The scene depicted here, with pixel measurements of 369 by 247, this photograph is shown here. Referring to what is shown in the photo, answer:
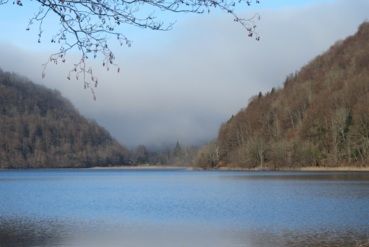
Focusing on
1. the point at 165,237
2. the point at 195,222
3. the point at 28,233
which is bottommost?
the point at 165,237

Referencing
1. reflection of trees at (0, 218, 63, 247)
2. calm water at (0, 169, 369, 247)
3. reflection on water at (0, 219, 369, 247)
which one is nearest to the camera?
reflection on water at (0, 219, 369, 247)

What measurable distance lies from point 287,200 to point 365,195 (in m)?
8.85

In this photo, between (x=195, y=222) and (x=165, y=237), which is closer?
(x=165, y=237)

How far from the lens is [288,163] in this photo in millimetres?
179625

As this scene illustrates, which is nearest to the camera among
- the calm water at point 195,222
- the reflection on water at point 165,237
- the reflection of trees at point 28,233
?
the reflection on water at point 165,237

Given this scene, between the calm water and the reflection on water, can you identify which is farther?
the calm water

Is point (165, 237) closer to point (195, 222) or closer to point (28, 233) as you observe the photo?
point (195, 222)

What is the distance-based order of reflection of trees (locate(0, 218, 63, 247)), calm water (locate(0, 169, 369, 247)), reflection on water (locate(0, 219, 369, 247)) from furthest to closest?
reflection of trees (locate(0, 218, 63, 247))
calm water (locate(0, 169, 369, 247))
reflection on water (locate(0, 219, 369, 247))

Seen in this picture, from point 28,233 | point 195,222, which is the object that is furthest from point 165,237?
point 28,233

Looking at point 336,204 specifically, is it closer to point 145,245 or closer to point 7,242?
point 145,245

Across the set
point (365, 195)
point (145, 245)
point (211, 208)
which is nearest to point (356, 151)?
point (365, 195)

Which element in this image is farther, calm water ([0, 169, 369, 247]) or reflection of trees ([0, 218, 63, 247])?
reflection of trees ([0, 218, 63, 247])

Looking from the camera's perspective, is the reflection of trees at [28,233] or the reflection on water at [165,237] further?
the reflection of trees at [28,233]

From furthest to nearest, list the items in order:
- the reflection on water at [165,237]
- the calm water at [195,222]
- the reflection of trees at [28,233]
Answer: the reflection of trees at [28,233]
the calm water at [195,222]
the reflection on water at [165,237]
